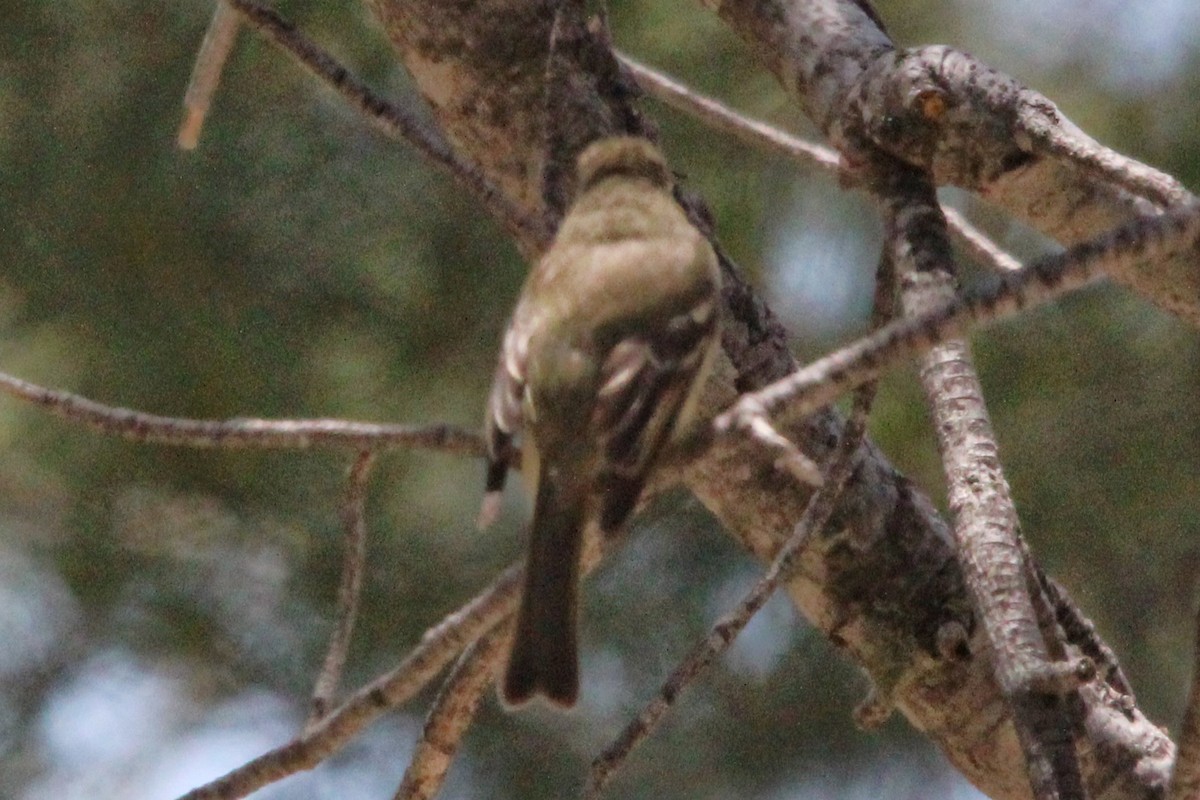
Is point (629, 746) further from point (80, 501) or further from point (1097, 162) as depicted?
point (80, 501)

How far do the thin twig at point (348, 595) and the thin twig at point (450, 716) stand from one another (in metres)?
0.18

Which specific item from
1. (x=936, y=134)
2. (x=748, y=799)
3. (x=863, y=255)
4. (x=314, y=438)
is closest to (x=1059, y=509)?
(x=863, y=255)

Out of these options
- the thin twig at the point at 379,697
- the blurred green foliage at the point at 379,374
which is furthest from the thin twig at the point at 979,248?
the thin twig at the point at 379,697

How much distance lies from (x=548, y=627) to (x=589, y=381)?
30 cm

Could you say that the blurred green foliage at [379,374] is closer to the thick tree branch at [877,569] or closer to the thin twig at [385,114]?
the thick tree branch at [877,569]

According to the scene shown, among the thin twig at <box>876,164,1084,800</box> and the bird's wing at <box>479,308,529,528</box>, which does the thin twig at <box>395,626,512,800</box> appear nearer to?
the bird's wing at <box>479,308,529,528</box>

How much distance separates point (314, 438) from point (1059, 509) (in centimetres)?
210

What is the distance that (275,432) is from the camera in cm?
155

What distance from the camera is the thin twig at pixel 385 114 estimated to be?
1881 mm

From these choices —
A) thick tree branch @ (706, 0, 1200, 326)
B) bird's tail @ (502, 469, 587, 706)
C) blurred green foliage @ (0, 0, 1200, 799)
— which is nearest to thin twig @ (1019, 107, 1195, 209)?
thick tree branch @ (706, 0, 1200, 326)

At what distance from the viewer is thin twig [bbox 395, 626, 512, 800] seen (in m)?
1.95

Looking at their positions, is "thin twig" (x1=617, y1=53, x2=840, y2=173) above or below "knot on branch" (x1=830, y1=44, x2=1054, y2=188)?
below

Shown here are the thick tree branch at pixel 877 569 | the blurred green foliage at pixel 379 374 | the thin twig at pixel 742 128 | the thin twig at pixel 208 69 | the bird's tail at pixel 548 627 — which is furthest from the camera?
the blurred green foliage at pixel 379 374

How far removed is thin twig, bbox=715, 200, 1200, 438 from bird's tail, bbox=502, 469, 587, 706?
38cm
